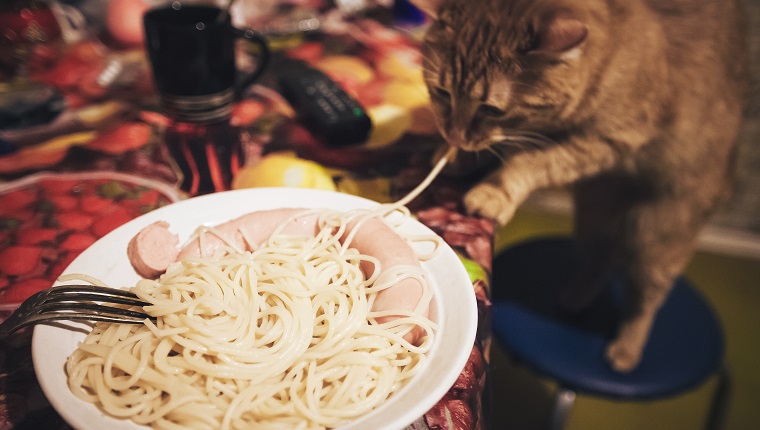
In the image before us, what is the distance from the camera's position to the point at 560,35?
0.73 meters

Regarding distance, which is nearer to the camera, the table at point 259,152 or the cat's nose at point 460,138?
the table at point 259,152

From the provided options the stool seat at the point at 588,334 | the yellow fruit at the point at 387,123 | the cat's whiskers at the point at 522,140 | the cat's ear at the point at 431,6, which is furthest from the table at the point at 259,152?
the stool seat at the point at 588,334

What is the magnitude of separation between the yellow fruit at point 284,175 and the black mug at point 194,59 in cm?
20

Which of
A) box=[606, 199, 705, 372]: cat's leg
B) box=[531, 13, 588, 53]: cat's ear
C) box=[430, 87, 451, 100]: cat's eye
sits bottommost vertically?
box=[606, 199, 705, 372]: cat's leg

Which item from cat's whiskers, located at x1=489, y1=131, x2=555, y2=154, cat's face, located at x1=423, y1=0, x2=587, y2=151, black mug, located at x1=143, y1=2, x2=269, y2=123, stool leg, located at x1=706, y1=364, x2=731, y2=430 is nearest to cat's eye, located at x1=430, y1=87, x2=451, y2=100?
cat's face, located at x1=423, y1=0, x2=587, y2=151

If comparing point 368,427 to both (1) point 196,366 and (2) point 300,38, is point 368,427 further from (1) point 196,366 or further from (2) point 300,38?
(2) point 300,38

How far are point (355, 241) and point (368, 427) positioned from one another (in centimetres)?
29

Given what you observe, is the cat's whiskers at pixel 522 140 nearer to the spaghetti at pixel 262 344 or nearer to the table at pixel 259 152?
the table at pixel 259 152

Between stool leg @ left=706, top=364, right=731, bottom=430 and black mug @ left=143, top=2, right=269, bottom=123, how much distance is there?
1381mm

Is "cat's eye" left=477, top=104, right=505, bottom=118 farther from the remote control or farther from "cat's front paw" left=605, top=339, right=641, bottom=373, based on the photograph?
"cat's front paw" left=605, top=339, right=641, bottom=373

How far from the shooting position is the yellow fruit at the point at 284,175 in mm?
890

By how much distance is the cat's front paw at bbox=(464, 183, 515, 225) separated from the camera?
0.87 metres

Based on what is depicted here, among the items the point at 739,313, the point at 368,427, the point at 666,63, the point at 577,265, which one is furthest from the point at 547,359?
the point at 739,313

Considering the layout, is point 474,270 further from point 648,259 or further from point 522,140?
point 648,259
